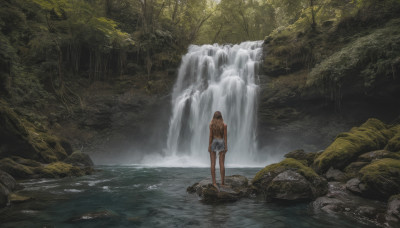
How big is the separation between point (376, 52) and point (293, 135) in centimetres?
666

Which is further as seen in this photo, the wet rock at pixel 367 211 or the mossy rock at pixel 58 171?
the mossy rock at pixel 58 171

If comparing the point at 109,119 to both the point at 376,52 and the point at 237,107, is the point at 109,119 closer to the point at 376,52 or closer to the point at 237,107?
the point at 237,107

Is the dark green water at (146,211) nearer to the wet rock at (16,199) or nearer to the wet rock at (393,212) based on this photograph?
the wet rock at (16,199)

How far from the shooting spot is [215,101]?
17.9 meters

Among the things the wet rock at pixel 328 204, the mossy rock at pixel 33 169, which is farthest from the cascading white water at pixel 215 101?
the wet rock at pixel 328 204

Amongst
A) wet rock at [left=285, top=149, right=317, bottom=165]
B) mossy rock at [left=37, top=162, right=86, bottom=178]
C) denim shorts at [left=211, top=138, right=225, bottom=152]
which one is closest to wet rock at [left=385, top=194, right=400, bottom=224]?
denim shorts at [left=211, top=138, right=225, bottom=152]

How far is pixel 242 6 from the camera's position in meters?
27.6

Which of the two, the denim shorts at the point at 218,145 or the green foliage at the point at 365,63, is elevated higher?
the green foliage at the point at 365,63

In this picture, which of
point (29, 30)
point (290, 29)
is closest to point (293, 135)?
point (290, 29)

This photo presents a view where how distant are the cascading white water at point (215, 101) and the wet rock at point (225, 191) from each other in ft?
30.1

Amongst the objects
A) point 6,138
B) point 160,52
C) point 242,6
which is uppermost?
point 242,6

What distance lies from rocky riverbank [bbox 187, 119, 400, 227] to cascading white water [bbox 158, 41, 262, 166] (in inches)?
359

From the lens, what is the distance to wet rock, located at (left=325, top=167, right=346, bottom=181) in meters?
6.73

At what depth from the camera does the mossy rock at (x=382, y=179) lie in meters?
5.00
